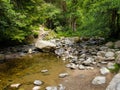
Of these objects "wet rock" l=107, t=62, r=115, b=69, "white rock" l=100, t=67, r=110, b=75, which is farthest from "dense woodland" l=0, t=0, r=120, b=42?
"white rock" l=100, t=67, r=110, b=75

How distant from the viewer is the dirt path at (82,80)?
709 centimetres

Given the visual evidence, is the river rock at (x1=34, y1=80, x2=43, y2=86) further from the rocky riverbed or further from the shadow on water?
the rocky riverbed

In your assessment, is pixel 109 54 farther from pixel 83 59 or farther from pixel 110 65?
A: pixel 110 65

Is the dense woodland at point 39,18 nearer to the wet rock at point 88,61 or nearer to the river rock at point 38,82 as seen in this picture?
the wet rock at point 88,61

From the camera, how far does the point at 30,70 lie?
9.57 metres

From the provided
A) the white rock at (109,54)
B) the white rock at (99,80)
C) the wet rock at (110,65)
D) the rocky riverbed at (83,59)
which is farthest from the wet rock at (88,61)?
the white rock at (99,80)

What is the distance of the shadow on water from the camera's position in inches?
317

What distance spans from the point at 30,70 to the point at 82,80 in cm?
284

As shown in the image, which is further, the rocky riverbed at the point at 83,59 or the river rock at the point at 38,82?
the river rock at the point at 38,82

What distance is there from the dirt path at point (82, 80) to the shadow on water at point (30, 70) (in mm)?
488

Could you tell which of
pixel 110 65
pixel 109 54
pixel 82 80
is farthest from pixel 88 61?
pixel 82 80

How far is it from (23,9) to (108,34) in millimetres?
5977

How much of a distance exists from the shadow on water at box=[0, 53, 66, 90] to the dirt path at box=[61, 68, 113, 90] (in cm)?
49

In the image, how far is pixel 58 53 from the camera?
40.8 feet
